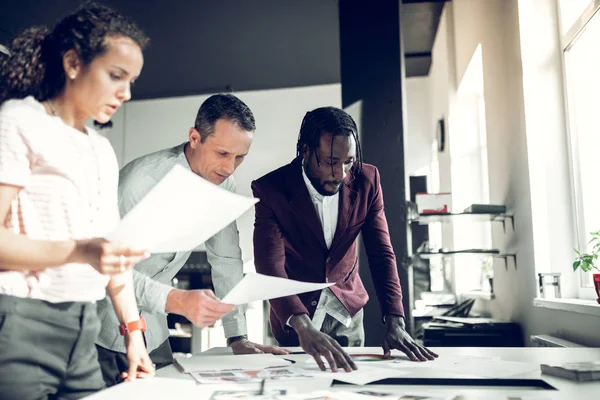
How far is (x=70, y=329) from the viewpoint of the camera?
956mm

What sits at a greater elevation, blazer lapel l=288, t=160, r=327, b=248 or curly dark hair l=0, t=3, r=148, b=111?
curly dark hair l=0, t=3, r=148, b=111

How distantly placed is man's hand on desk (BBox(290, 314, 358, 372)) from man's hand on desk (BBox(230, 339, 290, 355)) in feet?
0.73

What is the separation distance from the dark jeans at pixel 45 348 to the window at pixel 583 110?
84.8 inches

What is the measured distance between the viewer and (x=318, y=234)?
1800mm

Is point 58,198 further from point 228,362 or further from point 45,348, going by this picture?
point 228,362

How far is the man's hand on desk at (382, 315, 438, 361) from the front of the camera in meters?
1.43

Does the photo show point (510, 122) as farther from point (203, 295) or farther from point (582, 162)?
point (203, 295)

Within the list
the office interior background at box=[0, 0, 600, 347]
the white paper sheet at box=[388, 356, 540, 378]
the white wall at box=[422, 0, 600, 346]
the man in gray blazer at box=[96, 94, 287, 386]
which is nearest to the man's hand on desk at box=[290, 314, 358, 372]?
the white paper sheet at box=[388, 356, 540, 378]

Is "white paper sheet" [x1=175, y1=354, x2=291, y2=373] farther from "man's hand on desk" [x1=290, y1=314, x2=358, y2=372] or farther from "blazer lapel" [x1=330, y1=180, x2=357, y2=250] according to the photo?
"blazer lapel" [x1=330, y1=180, x2=357, y2=250]

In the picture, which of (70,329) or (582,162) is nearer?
(70,329)

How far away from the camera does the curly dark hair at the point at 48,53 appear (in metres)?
0.98

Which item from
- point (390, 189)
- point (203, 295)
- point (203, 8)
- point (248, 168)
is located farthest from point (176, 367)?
point (248, 168)

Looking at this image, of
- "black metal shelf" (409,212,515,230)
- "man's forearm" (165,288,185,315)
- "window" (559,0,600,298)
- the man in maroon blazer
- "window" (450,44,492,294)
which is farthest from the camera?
"window" (450,44,492,294)

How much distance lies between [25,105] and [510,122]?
9.08 feet
